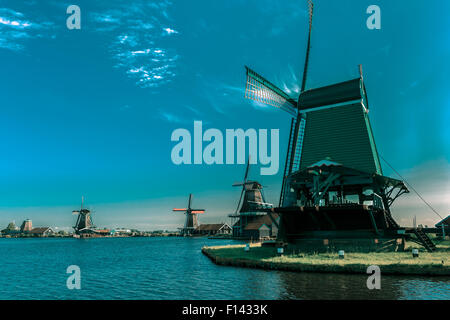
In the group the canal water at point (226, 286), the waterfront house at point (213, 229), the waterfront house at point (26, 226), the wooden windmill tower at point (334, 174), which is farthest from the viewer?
the waterfront house at point (26, 226)

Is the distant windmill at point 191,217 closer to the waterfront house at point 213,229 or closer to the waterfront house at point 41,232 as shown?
the waterfront house at point 213,229

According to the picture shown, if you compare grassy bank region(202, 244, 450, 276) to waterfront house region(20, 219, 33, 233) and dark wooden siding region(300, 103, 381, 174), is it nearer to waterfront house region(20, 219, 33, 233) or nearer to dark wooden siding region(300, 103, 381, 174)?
dark wooden siding region(300, 103, 381, 174)

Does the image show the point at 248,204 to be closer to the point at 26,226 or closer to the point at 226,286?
the point at 226,286

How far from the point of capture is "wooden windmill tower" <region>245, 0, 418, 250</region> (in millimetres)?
27392

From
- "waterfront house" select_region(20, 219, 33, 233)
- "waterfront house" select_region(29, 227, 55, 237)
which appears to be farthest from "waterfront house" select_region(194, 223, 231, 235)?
"waterfront house" select_region(20, 219, 33, 233)

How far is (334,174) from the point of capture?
28922 millimetres

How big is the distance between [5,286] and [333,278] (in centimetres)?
2117

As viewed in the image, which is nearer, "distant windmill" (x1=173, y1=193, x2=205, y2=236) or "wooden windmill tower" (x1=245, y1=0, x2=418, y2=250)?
"wooden windmill tower" (x1=245, y1=0, x2=418, y2=250)

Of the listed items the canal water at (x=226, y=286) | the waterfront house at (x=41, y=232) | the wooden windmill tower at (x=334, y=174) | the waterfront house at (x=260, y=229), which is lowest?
the waterfront house at (x=41, y=232)

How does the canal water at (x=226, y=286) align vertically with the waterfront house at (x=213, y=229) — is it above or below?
above

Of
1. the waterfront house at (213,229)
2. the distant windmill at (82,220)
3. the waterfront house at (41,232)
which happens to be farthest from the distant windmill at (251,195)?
the waterfront house at (41,232)

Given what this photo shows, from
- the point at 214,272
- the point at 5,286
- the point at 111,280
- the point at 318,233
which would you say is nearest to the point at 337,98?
the point at 318,233

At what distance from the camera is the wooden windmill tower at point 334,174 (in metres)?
27.4
